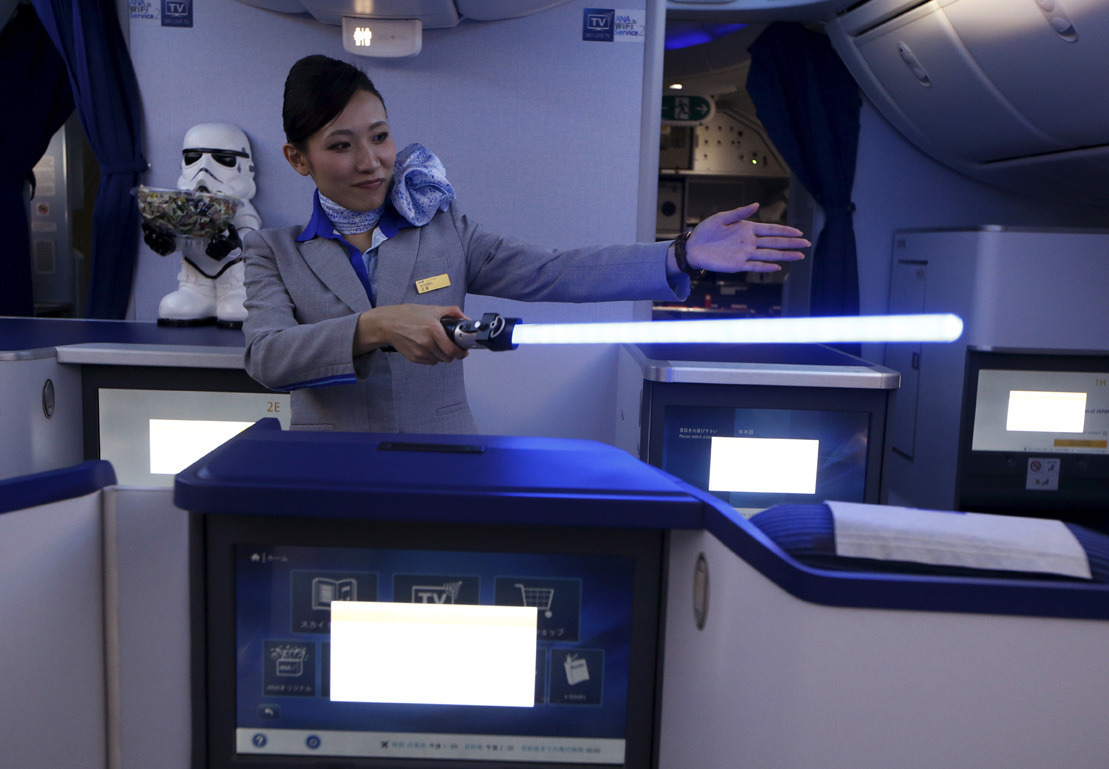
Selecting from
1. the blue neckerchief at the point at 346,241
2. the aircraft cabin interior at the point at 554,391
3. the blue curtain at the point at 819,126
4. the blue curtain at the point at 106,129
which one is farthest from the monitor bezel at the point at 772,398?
the blue curtain at the point at 106,129

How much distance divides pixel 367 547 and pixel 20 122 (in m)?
3.56

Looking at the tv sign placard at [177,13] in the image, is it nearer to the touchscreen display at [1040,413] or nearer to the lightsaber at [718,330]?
the lightsaber at [718,330]

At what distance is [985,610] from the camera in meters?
0.58

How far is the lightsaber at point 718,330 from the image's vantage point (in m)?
0.90

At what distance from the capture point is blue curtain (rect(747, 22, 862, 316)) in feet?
12.0

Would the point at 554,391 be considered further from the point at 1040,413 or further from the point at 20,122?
the point at 20,122

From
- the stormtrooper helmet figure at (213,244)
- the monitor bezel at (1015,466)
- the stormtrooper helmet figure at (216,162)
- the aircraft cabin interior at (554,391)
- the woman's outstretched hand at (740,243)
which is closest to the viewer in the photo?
the aircraft cabin interior at (554,391)

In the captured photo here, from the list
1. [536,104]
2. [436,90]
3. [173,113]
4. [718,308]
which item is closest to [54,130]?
[173,113]

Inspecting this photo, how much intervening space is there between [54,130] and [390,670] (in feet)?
12.0

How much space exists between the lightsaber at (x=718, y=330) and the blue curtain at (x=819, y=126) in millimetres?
2662

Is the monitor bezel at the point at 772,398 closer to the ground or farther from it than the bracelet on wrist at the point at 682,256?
closer to the ground

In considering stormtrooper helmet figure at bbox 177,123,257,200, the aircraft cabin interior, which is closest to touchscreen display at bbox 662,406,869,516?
the aircraft cabin interior

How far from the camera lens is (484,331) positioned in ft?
3.53

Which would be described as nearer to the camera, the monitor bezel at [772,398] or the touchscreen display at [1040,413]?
the monitor bezel at [772,398]
